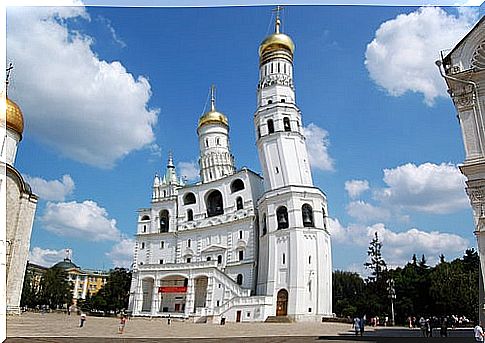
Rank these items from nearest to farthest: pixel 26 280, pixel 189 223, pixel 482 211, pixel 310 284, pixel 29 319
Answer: pixel 482 211 < pixel 29 319 < pixel 26 280 < pixel 310 284 < pixel 189 223

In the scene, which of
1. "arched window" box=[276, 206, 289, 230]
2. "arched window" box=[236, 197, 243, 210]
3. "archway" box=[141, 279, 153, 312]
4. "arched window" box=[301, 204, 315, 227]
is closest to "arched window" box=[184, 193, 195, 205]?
"arched window" box=[236, 197, 243, 210]

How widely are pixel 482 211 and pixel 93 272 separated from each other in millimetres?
9939

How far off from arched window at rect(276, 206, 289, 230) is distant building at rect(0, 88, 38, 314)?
7.91 m

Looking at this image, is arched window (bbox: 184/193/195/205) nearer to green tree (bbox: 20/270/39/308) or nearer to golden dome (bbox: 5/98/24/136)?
green tree (bbox: 20/270/39/308)

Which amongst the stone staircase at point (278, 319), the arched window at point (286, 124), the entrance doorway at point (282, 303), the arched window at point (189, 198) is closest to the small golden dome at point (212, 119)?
the arched window at point (189, 198)

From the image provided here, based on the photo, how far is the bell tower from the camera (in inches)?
623

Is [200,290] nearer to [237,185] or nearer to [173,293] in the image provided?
[173,293]

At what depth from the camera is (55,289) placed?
11.3m

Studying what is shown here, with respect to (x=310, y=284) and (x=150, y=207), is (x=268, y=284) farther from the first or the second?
(x=150, y=207)

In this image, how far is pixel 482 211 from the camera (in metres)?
7.14

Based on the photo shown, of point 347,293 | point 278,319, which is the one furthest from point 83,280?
point 347,293

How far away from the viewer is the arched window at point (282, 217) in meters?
16.8

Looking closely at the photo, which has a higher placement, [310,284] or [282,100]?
[282,100]

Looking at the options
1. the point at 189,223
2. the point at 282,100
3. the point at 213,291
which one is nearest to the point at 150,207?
the point at 189,223
